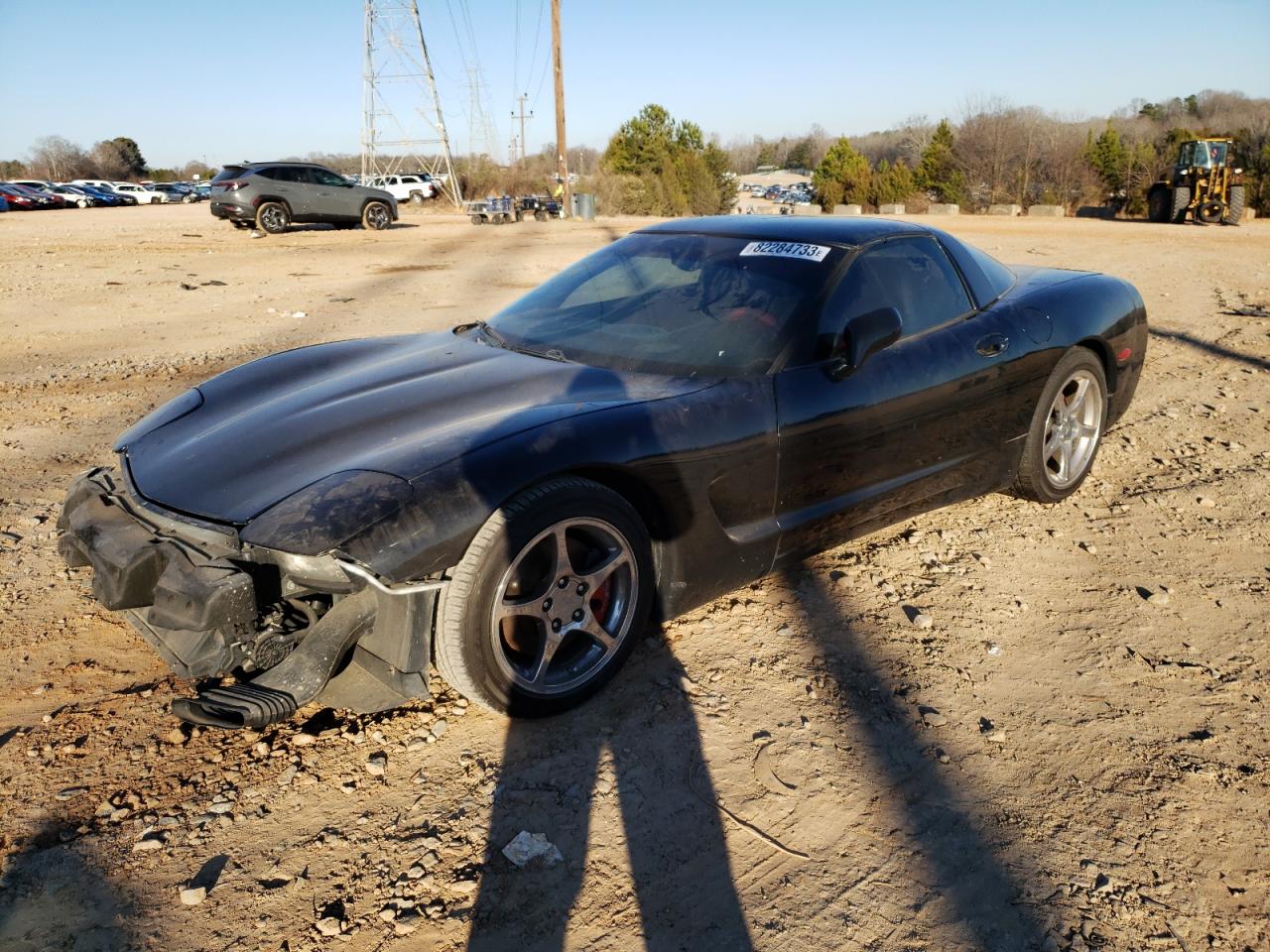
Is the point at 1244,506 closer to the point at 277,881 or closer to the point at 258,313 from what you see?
the point at 277,881

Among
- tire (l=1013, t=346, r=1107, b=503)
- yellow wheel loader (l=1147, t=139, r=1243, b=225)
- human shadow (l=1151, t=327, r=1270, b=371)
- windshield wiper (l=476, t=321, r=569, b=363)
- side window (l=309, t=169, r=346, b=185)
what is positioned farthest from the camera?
yellow wheel loader (l=1147, t=139, r=1243, b=225)

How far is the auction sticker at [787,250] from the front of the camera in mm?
3646

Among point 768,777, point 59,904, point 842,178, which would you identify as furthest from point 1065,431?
point 842,178

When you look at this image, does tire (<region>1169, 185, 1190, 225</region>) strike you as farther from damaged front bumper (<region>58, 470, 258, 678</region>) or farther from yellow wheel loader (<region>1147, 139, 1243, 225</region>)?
damaged front bumper (<region>58, 470, 258, 678</region>)

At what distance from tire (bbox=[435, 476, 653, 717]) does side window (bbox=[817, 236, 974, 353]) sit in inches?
44.9

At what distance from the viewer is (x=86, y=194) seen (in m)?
48.0

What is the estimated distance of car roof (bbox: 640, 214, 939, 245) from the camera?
3.82 meters

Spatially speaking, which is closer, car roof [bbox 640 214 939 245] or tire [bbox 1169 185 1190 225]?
car roof [bbox 640 214 939 245]

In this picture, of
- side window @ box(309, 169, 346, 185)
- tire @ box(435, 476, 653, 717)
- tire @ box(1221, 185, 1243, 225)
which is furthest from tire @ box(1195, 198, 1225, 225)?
tire @ box(435, 476, 653, 717)

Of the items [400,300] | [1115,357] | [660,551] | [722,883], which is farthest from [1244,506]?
[400,300]

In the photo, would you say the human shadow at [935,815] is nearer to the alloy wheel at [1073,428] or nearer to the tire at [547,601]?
the tire at [547,601]

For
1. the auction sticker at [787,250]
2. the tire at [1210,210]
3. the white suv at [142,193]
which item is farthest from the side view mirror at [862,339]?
the white suv at [142,193]

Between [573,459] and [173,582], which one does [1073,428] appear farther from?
[173,582]

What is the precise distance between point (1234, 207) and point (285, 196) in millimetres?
25553
